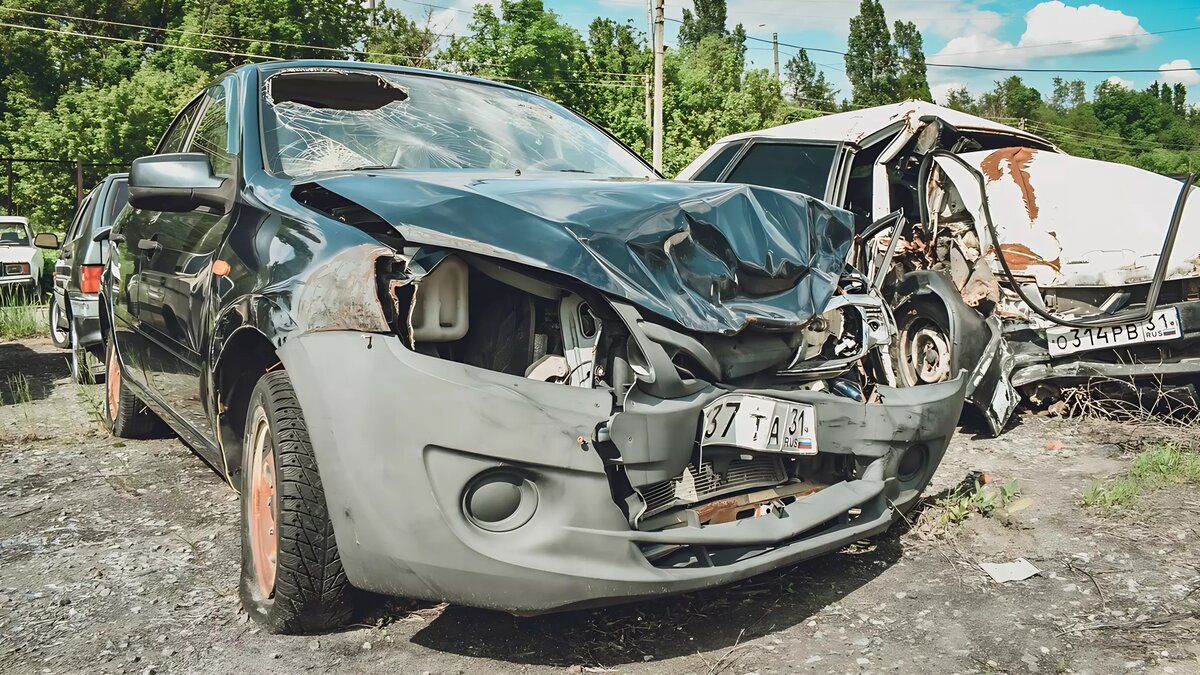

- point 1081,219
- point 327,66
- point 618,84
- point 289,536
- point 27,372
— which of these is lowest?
point 27,372

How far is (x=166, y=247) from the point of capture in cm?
380

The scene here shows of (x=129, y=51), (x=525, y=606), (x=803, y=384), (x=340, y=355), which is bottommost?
(x=525, y=606)

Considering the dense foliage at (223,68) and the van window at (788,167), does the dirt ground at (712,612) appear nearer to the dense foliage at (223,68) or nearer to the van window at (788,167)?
the van window at (788,167)

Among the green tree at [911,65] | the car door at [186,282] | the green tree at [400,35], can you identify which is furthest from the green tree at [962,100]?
the car door at [186,282]

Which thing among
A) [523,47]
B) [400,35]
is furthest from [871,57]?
[523,47]

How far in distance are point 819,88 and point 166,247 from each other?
78773 millimetres

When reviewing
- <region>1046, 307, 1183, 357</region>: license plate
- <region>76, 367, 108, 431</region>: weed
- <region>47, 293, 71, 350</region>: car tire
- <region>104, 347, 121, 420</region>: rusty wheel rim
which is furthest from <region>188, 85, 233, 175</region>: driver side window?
<region>47, 293, 71, 350</region>: car tire

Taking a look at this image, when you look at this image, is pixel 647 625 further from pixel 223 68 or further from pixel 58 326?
pixel 223 68

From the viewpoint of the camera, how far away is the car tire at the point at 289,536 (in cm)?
254

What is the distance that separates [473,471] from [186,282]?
1762mm

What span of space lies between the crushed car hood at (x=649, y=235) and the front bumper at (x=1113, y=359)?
2.30 meters

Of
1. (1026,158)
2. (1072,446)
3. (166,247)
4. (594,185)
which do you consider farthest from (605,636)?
(1026,158)

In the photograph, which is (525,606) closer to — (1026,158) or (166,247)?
(166,247)

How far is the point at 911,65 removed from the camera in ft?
233
